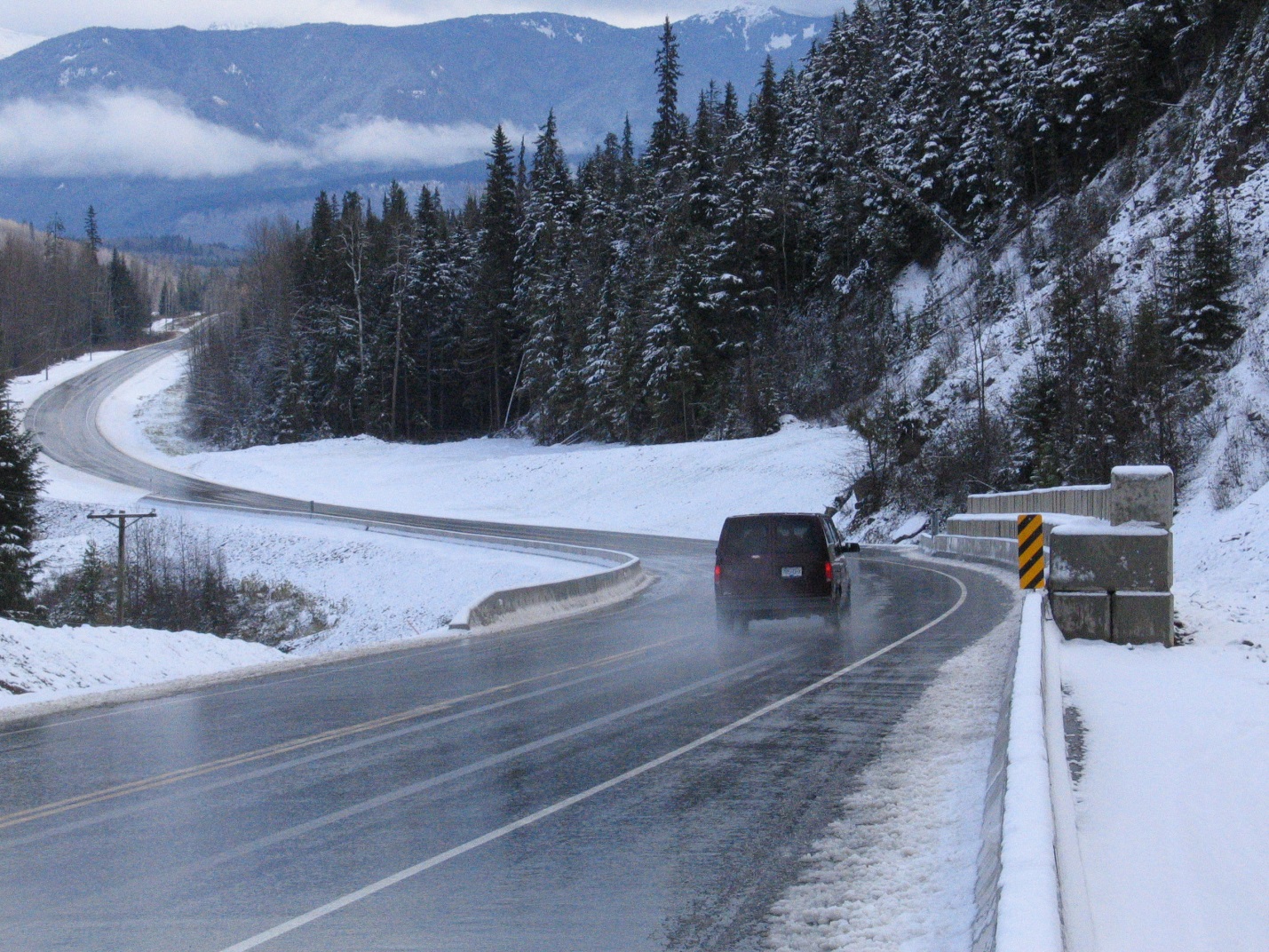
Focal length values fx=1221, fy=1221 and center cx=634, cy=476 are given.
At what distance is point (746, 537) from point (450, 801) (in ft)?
→ 38.8

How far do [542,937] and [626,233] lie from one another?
274 feet

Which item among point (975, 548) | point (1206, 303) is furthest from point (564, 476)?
point (1206, 303)

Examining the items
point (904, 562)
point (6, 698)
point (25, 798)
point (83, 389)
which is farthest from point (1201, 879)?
point (83, 389)

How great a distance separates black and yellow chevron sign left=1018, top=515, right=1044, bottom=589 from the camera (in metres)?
21.0

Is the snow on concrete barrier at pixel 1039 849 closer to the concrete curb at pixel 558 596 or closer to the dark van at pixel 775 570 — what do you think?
the dark van at pixel 775 570

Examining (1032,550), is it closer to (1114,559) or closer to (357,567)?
(1114,559)

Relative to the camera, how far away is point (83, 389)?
4882 inches

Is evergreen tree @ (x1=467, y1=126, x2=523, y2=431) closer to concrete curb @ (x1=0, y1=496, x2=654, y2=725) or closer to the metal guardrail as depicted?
concrete curb @ (x1=0, y1=496, x2=654, y2=725)

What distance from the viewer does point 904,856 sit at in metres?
6.50

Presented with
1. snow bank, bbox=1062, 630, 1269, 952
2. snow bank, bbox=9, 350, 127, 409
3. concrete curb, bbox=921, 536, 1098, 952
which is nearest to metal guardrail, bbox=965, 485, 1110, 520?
snow bank, bbox=1062, 630, 1269, 952

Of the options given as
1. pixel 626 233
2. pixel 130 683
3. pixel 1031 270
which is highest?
pixel 626 233

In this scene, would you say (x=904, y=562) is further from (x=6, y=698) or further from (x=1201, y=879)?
(x=1201, y=879)

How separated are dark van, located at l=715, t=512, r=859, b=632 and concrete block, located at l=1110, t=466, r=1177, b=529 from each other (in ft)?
16.4

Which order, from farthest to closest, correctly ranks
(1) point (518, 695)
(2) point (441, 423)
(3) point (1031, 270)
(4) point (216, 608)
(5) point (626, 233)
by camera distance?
(2) point (441, 423)
(5) point (626, 233)
(3) point (1031, 270)
(4) point (216, 608)
(1) point (518, 695)
